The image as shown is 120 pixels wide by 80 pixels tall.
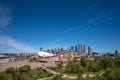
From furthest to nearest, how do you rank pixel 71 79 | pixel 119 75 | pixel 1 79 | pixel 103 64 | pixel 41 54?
pixel 41 54, pixel 103 64, pixel 71 79, pixel 1 79, pixel 119 75

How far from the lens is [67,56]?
154250 mm

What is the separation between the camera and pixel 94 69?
63.0m

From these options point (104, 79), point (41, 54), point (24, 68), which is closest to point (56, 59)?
point (41, 54)

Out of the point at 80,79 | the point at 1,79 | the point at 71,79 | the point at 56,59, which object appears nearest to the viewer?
the point at 80,79

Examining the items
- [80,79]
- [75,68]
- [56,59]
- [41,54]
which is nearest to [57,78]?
[80,79]

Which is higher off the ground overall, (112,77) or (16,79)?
(112,77)

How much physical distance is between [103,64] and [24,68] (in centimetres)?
3355

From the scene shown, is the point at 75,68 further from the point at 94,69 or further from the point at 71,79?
the point at 71,79

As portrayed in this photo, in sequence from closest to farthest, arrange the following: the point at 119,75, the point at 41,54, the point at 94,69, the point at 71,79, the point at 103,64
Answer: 1. the point at 119,75
2. the point at 71,79
3. the point at 94,69
4. the point at 103,64
5. the point at 41,54

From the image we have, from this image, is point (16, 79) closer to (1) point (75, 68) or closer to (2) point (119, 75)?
(1) point (75, 68)

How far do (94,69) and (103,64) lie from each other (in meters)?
6.88

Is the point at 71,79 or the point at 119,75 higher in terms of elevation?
the point at 119,75

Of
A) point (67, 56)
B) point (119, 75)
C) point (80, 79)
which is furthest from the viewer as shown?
point (67, 56)

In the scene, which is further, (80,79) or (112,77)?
(80,79)
